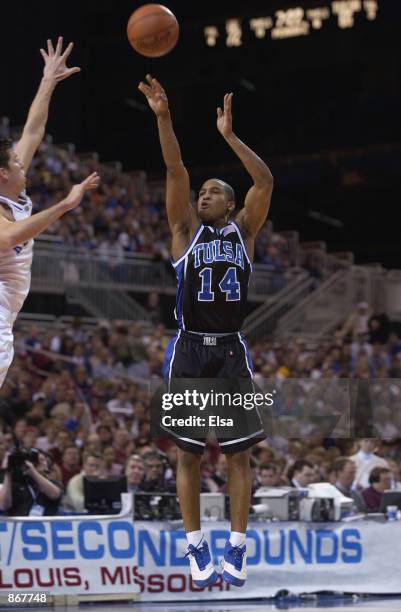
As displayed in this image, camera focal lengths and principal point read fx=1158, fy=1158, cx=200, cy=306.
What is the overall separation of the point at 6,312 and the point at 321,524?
198 inches

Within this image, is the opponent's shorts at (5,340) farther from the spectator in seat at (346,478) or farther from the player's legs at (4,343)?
the spectator in seat at (346,478)

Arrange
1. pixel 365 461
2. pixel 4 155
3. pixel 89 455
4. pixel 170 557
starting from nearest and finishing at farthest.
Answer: pixel 4 155
pixel 170 557
pixel 89 455
pixel 365 461

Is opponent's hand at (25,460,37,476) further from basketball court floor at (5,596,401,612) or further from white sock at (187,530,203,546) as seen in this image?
white sock at (187,530,203,546)

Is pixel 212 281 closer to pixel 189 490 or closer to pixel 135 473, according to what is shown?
pixel 189 490

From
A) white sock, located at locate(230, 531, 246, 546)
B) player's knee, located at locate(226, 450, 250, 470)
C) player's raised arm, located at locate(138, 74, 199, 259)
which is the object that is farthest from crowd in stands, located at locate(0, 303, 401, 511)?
player's raised arm, located at locate(138, 74, 199, 259)

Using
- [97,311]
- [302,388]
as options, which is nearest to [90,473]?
[302,388]

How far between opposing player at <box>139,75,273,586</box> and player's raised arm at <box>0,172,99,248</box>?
914 millimetres

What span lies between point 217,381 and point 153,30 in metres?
2.77

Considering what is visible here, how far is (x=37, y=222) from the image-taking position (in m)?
7.56

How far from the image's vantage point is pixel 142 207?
2725 cm

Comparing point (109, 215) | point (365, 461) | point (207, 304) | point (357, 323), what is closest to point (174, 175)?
point (207, 304)

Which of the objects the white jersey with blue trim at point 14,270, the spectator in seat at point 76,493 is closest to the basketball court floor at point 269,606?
the spectator in seat at point 76,493

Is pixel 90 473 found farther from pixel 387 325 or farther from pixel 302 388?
pixel 387 325

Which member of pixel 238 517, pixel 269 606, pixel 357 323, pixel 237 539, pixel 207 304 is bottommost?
pixel 269 606
